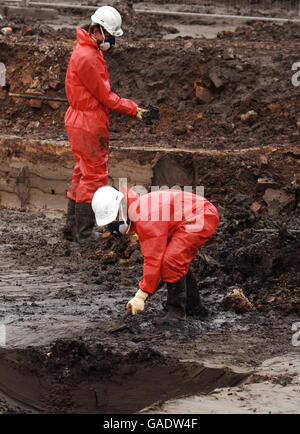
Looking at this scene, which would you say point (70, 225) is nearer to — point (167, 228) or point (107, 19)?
point (107, 19)

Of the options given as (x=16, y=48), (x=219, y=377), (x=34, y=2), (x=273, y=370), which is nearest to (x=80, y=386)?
(x=219, y=377)

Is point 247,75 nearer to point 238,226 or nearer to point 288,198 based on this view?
point 288,198

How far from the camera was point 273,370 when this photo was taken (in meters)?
A: 6.99

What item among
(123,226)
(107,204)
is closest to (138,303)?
(123,226)

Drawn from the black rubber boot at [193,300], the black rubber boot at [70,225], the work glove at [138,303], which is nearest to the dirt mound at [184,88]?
the black rubber boot at [70,225]

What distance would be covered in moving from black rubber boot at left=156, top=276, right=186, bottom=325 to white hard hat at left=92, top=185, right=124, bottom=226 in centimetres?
80

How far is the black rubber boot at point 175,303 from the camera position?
7781 mm

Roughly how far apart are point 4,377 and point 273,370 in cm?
206

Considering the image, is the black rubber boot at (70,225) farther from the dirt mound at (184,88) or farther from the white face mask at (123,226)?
the white face mask at (123,226)

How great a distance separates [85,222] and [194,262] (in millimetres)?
1637

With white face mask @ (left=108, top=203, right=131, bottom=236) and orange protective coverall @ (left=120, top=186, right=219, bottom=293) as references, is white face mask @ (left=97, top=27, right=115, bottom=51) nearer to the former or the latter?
orange protective coverall @ (left=120, top=186, right=219, bottom=293)

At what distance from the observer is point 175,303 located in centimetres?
790

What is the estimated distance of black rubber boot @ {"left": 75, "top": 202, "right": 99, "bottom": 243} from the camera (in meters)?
10.4

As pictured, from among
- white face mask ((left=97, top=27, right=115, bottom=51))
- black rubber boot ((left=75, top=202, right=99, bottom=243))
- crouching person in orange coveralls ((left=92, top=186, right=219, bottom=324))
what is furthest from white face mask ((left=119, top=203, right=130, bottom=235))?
white face mask ((left=97, top=27, right=115, bottom=51))
